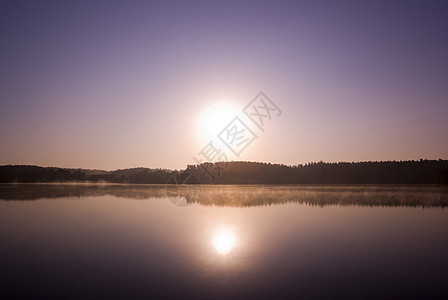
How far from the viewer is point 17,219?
2156 centimetres

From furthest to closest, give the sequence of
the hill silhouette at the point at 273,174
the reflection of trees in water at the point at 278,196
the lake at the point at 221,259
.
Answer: the hill silhouette at the point at 273,174 < the reflection of trees in water at the point at 278,196 < the lake at the point at 221,259

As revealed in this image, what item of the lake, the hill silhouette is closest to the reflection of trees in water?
the lake

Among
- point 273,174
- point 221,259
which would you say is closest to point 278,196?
point 221,259

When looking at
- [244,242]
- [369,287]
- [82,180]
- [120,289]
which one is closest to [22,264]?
[120,289]

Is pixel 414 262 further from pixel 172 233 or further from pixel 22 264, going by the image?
pixel 22 264

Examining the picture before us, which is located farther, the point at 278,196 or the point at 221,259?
the point at 278,196

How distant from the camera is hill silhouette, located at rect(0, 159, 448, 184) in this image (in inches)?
4355

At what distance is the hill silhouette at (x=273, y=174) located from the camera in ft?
363

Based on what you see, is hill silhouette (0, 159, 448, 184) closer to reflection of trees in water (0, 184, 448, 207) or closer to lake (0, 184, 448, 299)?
reflection of trees in water (0, 184, 448, 207)

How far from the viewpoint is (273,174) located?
135 meters

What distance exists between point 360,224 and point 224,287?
14.8 metres

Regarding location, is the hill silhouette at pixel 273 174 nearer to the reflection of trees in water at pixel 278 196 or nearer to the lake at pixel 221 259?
the reflection of trees in water at pixel 278 196

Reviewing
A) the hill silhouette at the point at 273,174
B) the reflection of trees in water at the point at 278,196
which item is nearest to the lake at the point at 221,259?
the reflection of trees in water at the point at 278,196

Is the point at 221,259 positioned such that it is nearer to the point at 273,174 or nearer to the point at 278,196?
the point at 278,196
